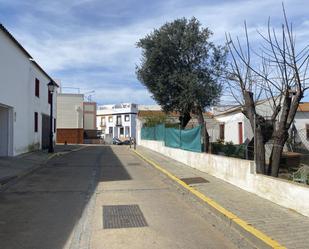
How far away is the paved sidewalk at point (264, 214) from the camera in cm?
661

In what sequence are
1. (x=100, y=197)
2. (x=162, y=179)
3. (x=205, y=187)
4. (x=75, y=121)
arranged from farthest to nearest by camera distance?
(x=75, y=121)
(x=162, y=179)
(x=205, y=187)
(x=100, y=197)

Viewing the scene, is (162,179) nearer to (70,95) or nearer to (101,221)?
(101,221)

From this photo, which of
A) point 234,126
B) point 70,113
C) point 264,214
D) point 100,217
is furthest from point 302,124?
point 70,113

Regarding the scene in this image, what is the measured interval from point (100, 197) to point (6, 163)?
28.4 ft

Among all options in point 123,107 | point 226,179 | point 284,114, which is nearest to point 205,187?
point 226,179

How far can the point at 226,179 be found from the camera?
12.7m

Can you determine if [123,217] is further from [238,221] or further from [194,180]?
[194,180]

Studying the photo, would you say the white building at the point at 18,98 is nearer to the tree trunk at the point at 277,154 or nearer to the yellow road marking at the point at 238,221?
the yellow road marking at the point at 238,221

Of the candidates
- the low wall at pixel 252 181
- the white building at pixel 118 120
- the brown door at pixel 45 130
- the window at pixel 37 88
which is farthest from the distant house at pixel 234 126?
the white building at pixel 118 120

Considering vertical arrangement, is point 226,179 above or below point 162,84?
below

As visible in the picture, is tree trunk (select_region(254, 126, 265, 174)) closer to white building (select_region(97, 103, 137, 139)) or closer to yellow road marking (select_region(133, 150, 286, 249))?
yellow road marking (select_region(133, 150, 286, 249))

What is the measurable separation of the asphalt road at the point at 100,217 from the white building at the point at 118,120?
267 ft

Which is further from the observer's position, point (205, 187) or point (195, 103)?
point (195, 103)

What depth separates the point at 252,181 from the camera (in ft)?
34.8
